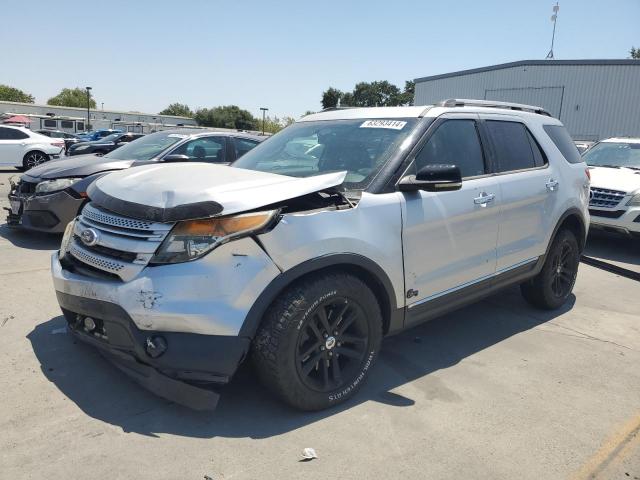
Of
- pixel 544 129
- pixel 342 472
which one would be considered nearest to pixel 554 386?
pixel 342 472

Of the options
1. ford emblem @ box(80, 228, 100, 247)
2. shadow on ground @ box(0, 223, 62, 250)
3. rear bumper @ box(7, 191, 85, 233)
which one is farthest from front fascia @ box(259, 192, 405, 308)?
shadow on ground @ box(0, 223, 62, 250)

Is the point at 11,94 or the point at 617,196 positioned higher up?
the point at 11,94

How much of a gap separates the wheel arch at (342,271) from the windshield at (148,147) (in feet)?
16.7

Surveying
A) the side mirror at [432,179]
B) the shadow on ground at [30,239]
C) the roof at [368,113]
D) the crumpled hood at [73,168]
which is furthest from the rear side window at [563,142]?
the shadow on ground at [30,239]

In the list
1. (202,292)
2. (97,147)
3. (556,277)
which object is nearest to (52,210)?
(202,292)

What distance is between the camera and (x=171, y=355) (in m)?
2.60

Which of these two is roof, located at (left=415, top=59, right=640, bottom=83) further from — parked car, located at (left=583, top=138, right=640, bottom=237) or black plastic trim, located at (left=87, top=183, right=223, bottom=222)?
black plastic trim, located at (left=87, top=183, right=223, bottom=222)

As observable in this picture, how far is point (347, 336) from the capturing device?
3086 millimetres

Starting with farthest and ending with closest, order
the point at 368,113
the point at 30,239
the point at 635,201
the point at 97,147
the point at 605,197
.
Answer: the point at 97,147 < the point at 605,197 < the point at 635,201 < the point at 30,239 < the point at 368,113

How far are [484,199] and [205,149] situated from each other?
16.1 feet

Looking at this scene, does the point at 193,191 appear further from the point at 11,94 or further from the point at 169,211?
the point at 11,94

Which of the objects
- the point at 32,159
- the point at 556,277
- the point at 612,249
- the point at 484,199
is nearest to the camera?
the point at 484,199

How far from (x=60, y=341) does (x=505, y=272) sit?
344 centimetres

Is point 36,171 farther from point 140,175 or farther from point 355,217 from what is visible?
point 355,217
